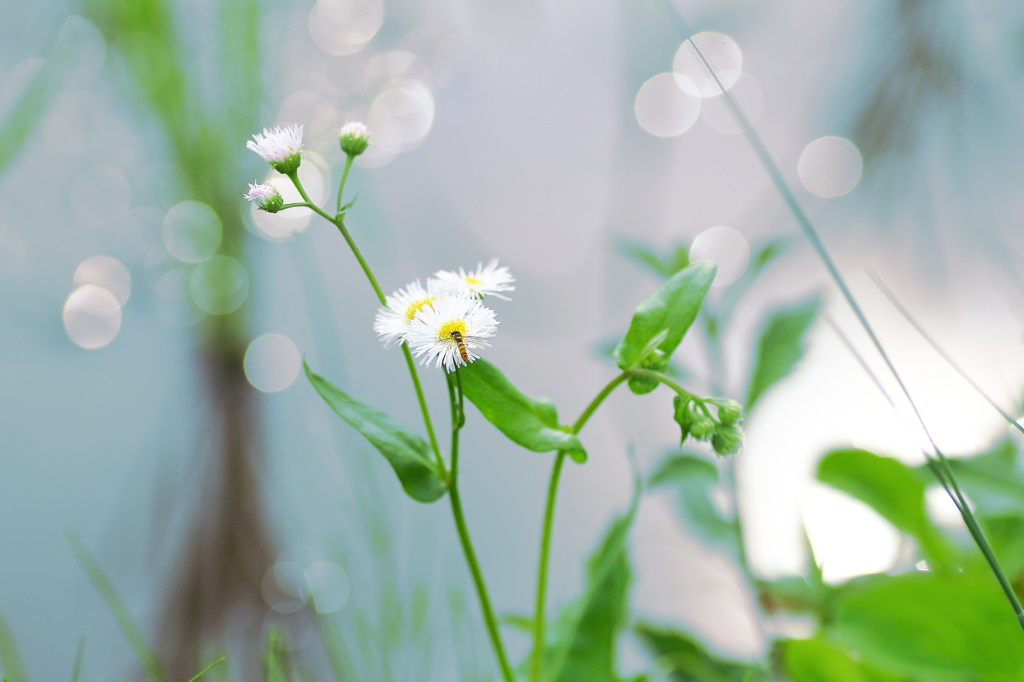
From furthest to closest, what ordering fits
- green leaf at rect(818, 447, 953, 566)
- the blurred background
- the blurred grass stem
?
the blurred background, green leaf at rect(818, 447, 953, 566), the blurred grass stem

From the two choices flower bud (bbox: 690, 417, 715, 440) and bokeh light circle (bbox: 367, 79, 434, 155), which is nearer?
flower bud (bbox: 690, 417, 715, 440)

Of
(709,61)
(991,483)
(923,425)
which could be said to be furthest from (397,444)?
(709,61)

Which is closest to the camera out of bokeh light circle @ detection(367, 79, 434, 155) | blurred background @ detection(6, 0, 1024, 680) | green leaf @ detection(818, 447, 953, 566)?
green leaf @ detection(818, 447, 953, 566)

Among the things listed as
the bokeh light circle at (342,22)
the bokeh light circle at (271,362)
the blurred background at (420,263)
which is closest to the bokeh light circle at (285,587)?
the blurred background at (420,263)

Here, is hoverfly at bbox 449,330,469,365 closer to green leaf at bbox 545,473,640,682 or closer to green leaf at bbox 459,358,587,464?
green leaf at bbox 459,358,587,464

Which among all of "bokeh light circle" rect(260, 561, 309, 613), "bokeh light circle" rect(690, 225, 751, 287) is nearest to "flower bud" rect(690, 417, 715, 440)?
"bokeh light circle" rect(690, 225, 751, 287)

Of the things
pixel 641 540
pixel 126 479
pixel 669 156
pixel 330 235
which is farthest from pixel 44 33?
pixel 641 540

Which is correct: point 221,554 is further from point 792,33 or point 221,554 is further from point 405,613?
point 792,33
